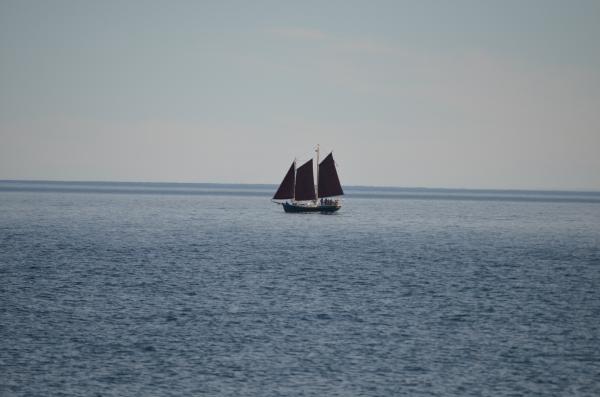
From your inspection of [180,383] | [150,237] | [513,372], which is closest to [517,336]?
[513,372]

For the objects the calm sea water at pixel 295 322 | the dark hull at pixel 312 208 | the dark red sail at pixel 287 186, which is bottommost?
the calm sea water at pixel 295 322

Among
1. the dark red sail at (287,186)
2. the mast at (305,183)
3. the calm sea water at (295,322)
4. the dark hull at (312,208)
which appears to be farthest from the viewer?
the dark hull at (312,208)

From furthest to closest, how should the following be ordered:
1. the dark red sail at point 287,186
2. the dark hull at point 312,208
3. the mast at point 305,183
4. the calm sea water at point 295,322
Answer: the dark hull at point 312,208
the mast at point 305,183
the dark red sail at point 287,186
the calm sea water at point 295,322

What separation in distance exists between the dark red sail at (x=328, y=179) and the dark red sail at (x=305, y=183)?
68.3 inches

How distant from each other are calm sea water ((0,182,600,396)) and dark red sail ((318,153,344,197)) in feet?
140

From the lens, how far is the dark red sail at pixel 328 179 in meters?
118

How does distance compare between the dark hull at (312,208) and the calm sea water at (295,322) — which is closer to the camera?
the calm sea water at (295,322)

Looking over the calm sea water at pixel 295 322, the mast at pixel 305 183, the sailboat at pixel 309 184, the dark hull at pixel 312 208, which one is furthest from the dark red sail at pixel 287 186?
the calm sea water at pixel 295 322

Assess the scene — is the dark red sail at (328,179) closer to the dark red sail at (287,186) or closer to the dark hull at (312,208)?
the dark hull at (312,208)

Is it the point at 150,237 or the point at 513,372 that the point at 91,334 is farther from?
the point at 150,237

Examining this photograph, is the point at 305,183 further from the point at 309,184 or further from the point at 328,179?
the point at 328,179

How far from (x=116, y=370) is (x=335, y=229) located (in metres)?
84.5

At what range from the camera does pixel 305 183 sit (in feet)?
399

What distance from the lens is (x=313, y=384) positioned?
26656mm
